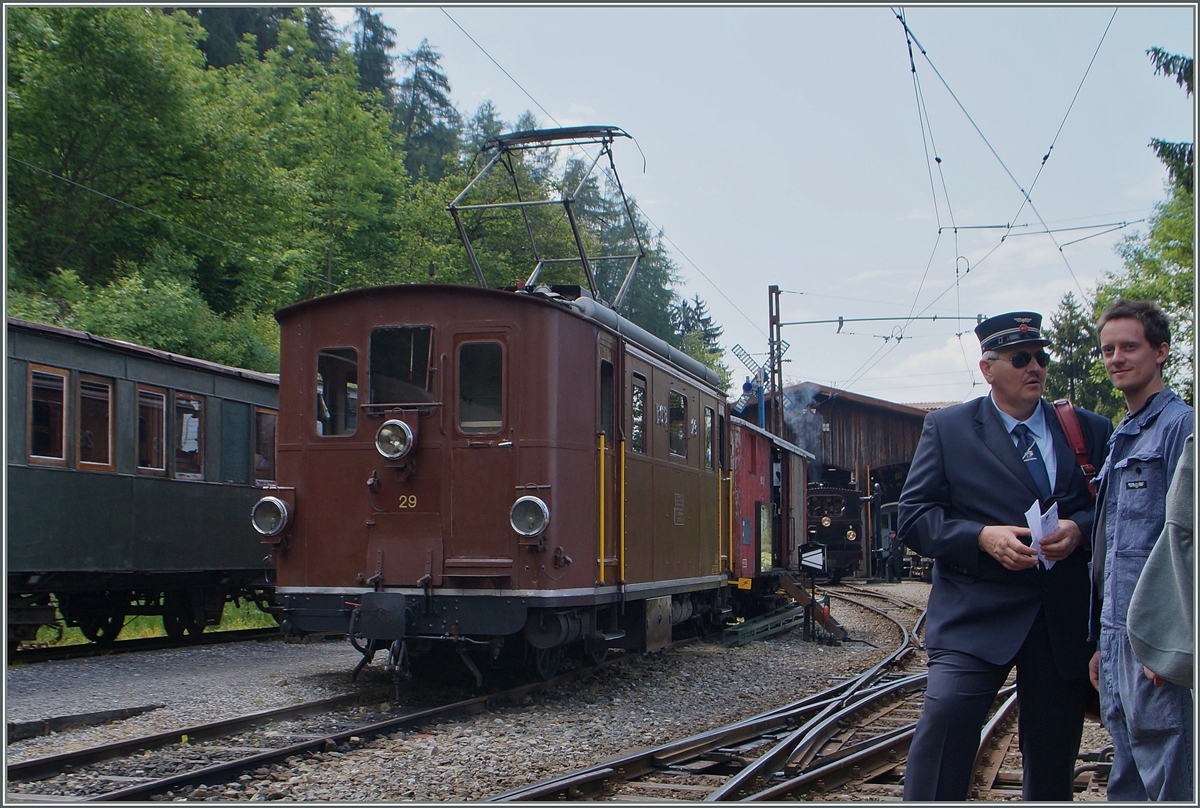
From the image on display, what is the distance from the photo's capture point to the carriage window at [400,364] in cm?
891

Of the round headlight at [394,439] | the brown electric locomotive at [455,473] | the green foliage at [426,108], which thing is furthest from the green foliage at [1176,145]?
the green foliage at [426,108]

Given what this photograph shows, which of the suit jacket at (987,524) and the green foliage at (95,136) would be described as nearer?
the suit jacket at (987,524)

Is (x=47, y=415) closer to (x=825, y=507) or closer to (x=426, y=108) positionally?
(x=825, y=507)

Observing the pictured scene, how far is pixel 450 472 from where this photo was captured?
339 inches

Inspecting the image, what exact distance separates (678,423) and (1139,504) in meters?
8.33

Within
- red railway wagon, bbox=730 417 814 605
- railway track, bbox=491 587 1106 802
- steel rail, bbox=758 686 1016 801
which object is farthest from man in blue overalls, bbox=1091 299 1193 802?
red railway wagon, bbox=730 417 814 605

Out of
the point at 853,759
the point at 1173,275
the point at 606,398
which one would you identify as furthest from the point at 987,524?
the point at 1173,275

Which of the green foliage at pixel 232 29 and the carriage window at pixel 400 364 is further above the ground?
the green foliage at pixel 232 29

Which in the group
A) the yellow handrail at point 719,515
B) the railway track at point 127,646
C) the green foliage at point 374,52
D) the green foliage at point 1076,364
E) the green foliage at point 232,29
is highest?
the green foliage at point 374,52

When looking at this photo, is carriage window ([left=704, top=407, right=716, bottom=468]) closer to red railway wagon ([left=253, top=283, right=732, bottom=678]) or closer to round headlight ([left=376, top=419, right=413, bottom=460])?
red railway wagon ([left=253, top=283, right=732, bottom=678])

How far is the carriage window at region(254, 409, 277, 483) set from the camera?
544 inches

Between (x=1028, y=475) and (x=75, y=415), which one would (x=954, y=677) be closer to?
(x=1028, y=475)

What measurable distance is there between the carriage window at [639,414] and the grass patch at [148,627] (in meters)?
7.05

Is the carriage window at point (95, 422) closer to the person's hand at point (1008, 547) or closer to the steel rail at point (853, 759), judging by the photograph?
the steel rail at point (853, 759)
